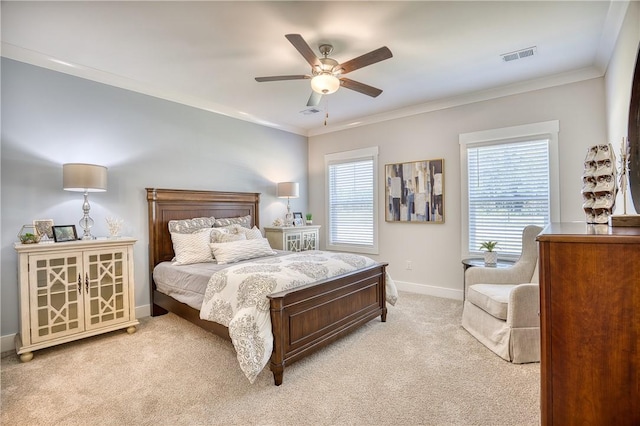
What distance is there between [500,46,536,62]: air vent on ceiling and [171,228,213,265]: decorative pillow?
3.71 metres

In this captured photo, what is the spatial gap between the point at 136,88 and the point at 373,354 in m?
3.89

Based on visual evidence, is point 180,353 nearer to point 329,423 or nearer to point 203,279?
point 203,279

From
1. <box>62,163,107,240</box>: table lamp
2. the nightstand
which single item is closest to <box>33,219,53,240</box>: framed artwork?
<box>62,163,107,240</box>: table lamp

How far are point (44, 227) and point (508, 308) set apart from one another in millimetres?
4282

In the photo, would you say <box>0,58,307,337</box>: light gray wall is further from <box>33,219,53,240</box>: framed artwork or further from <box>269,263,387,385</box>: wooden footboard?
<box>269,263,387,385</box>: wooden footboard

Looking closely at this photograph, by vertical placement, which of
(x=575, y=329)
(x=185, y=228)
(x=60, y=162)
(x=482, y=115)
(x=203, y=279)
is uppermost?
(x=482, y=115)

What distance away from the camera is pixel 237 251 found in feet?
11.3

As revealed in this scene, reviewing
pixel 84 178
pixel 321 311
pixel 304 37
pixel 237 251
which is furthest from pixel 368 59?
pixel 84 178

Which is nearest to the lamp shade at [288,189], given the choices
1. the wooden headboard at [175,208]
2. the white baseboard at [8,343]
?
the wooden headboard at [175,208]

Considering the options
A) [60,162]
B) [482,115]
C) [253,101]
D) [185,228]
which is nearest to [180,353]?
[185,228]

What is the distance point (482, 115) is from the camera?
404 cm

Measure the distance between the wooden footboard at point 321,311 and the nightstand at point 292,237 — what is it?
1854mm

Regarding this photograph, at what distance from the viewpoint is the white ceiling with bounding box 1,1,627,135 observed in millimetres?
2328

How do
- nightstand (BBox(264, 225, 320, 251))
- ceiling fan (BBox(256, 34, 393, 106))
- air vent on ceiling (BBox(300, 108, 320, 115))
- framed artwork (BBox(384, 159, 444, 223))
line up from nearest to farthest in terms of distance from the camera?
1. ceiling fan (BBox(256, 34, 393, 106))
2. framed artwork (BBox(384, 159, 444, 223))
3. air vent on ceiling (BBox(300, 108, 320, 115))
4. nightstand (BBox(264, 225, 320, 251))
